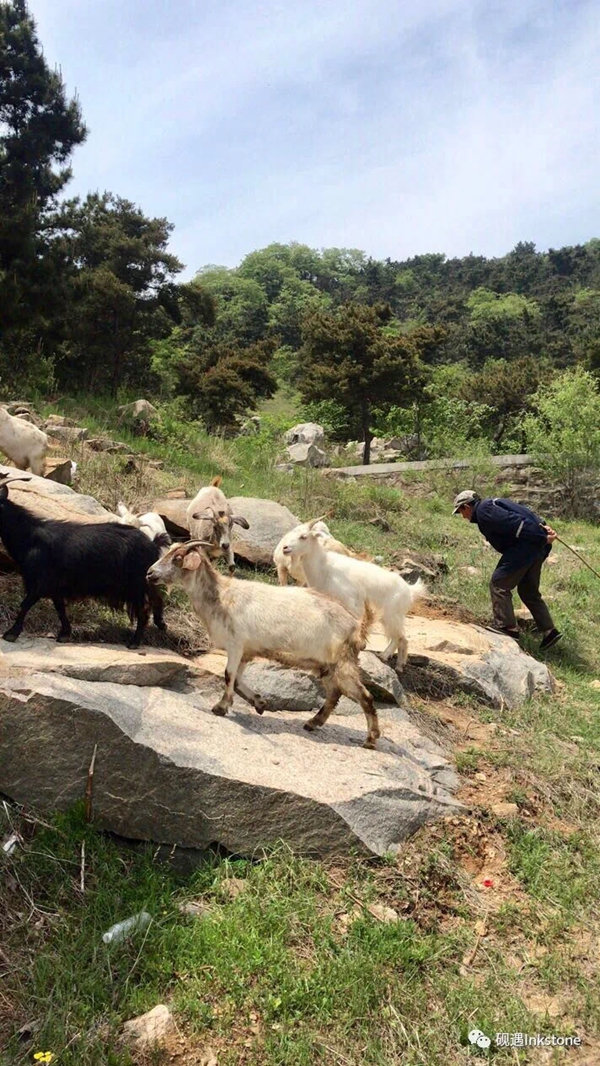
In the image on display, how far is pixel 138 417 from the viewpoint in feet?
44.0

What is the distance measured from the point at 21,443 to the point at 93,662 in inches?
162

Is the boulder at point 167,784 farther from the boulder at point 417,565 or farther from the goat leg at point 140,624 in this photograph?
the boulder at point 417,565

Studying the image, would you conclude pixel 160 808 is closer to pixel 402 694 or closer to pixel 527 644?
pixel 402 694

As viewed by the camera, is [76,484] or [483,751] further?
[76,484]

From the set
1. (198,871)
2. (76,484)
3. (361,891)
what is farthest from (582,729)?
(76,484)

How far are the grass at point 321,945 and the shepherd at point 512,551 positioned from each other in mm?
3333

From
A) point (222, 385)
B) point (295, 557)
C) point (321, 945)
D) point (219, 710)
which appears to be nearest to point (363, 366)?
point (222, 385)

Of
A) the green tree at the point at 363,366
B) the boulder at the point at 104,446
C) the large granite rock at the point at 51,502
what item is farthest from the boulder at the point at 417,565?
the green tree at the point at 363,366

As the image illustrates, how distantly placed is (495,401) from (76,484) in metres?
20.3

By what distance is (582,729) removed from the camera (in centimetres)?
599

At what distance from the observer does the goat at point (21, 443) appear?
783cm

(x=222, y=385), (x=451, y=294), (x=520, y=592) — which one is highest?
(x=451, y=294)

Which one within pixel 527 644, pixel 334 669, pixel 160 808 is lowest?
pixel 527 644

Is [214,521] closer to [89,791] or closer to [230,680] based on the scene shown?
[230,680]
